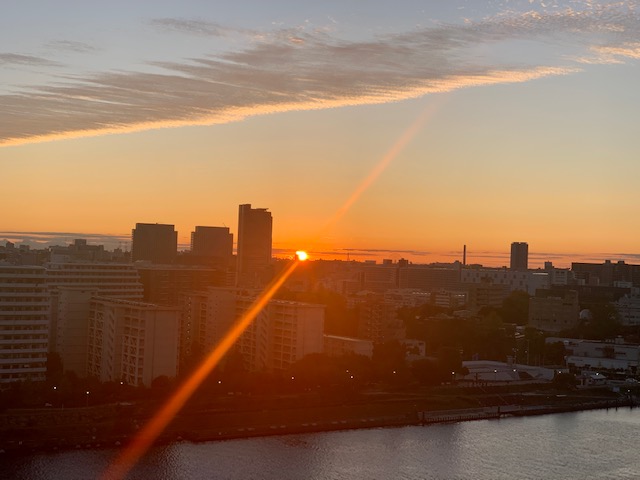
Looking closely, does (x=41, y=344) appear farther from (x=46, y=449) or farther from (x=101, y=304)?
(x=46, y=449)

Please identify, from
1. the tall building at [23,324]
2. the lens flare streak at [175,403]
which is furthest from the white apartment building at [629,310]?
the tall building at [23,324]

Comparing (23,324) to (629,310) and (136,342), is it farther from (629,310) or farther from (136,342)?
(629,310)

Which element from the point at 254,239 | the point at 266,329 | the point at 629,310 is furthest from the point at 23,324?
the point at 254,239

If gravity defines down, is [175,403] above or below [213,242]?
below

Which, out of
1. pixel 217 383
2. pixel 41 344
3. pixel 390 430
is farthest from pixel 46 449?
pixel 390 430

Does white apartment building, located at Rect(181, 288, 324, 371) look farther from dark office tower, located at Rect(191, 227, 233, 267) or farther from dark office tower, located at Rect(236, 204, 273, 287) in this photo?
dark office tower, located at Rect(191, 227, 233, 267)

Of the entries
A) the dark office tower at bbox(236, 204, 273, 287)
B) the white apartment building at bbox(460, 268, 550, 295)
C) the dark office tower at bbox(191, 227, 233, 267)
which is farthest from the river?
the white apartment building at bbox(460, 268, 550, 295)
